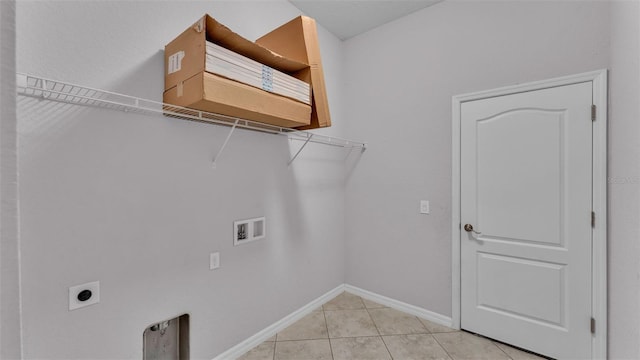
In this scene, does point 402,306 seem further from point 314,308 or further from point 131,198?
point 131,198


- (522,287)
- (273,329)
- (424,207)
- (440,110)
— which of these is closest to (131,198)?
(273,329)

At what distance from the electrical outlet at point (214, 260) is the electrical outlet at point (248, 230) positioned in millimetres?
139

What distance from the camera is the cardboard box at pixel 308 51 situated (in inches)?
65.4

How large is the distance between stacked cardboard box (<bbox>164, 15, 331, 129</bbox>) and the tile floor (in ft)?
5.25

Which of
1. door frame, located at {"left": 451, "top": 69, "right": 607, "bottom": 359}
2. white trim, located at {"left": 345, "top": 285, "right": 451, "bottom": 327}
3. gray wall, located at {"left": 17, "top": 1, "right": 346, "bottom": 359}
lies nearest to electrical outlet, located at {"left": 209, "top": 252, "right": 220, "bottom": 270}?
gray wall, located at {"left": 17, "top": 1, "right": 346, "bottom": 359}

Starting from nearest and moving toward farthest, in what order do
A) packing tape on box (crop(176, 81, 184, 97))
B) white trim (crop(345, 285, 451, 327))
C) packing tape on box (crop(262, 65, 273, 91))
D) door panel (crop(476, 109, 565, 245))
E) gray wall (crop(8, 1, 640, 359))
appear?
gray wall (crop(8, 1, 640, 359)) < packing tape on box (crop(176, 81, 184, 97)) < packing tape on box (crop(262, 65, 273, 91)) < door panel (crop(476, 109, 565, 245)) < white trim (crop(345, 285, 451, 327))

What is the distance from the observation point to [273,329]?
209 centimetres

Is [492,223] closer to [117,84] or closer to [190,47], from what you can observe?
[190,47]

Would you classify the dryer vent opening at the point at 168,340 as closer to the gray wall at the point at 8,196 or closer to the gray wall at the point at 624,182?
the gray wall at the point at 8,196

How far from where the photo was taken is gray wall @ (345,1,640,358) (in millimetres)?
1471

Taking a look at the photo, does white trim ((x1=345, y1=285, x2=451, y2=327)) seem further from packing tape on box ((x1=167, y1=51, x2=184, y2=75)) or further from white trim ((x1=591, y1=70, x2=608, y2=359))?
packing tape on box ((x1=167, y1=51, x2=184, y2=75))

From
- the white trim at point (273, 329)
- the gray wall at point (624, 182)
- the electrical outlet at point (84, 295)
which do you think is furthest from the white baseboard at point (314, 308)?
the gray wall at point (624, 182)

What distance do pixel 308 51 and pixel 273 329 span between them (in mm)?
2041

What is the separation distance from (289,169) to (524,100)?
1.80 meters
